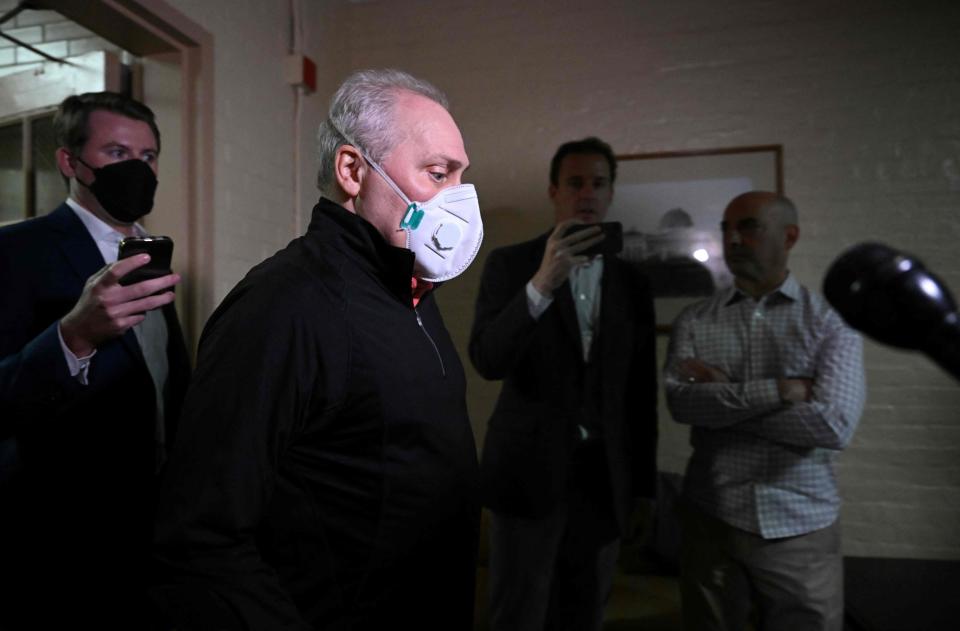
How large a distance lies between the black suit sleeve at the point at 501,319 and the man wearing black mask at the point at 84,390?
868 mm

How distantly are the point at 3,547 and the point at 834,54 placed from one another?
347 cm

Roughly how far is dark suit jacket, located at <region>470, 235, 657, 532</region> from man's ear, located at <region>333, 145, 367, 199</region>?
34.1 inches

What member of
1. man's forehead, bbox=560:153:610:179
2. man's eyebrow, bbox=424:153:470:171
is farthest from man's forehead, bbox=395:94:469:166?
man's forehead, bbox=560:153:610:179

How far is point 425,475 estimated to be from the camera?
102 cm

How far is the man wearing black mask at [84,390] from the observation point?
121 cm

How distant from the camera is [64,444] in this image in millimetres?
1328

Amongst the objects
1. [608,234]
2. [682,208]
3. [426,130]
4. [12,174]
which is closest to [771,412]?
[608,234]

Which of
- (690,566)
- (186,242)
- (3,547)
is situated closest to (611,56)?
(186,242)

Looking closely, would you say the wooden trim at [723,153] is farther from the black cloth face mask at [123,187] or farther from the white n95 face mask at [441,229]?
the black cloth face mask at [123,187]

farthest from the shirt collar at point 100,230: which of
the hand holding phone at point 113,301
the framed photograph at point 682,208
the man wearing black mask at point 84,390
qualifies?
the framed photograph at point 682,208

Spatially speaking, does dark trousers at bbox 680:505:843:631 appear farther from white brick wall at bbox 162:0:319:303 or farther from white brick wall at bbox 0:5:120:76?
white brick wall at bbox 0:5:120:76

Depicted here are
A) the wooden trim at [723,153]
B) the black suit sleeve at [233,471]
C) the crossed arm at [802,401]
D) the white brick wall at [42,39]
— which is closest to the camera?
the black suit sleeve at [233,471]

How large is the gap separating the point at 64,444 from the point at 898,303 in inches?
58.6

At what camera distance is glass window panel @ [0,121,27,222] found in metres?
2.17
